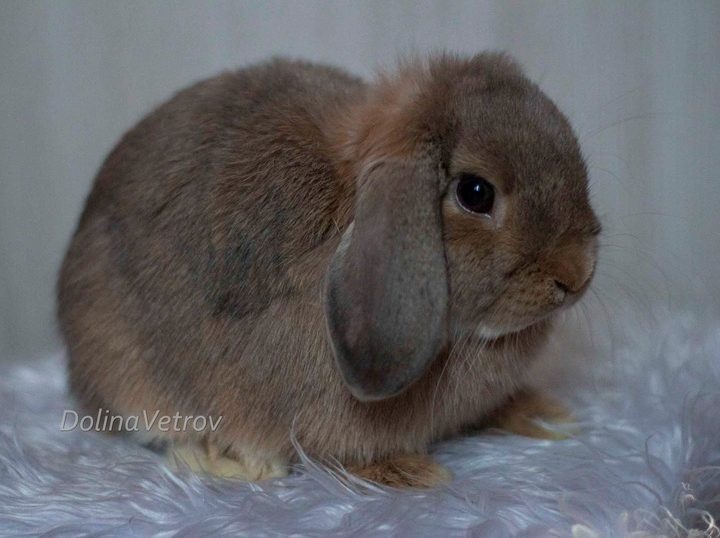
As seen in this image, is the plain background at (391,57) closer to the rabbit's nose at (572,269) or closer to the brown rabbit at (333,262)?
the brown rabbit at (333,262)

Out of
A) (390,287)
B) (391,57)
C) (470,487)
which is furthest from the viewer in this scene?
(391,57)

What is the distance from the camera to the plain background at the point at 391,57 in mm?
1903

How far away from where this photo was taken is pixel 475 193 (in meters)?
0.95

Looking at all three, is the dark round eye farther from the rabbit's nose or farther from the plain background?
the plain background

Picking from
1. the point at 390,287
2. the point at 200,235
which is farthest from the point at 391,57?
the point at 390,287

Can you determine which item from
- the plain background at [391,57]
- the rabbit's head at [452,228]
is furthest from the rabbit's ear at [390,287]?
the plain background at [391,57]

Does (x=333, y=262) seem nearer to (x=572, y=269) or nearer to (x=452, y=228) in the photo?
(x=452, y=228)

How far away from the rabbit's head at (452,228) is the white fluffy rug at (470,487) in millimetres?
166

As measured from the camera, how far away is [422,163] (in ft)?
3.05

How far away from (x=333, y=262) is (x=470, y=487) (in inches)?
13.7

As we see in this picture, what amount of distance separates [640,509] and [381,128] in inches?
21.4

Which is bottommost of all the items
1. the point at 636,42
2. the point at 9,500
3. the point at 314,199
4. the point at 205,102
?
the point at 9,500

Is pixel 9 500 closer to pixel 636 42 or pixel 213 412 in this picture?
pixel 213 412

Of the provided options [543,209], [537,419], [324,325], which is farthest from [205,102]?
[537,419]
